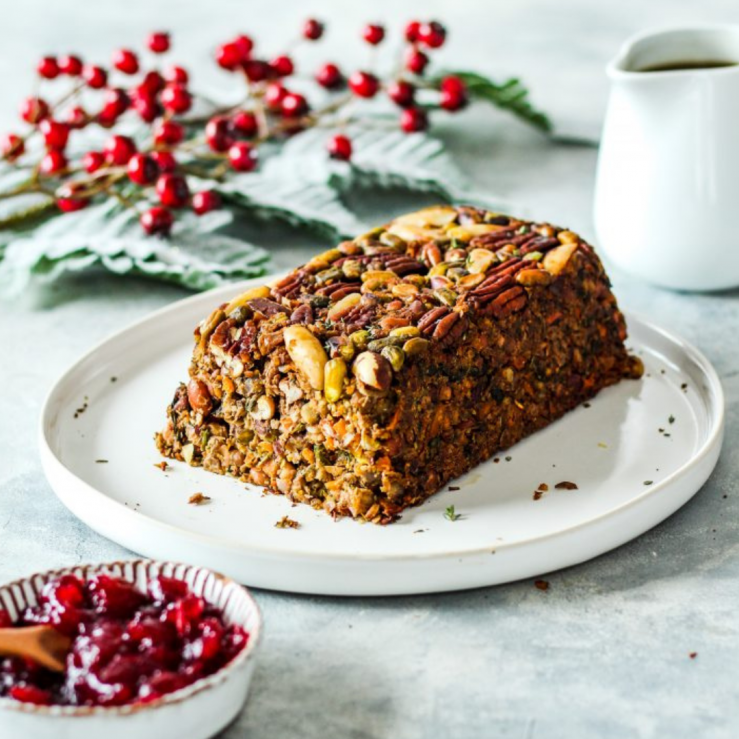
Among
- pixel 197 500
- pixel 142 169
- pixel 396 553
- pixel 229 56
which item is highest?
pixel 229 56

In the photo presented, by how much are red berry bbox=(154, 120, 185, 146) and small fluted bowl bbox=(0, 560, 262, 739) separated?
2.09 metres

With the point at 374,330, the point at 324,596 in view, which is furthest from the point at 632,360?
the point at 324,596

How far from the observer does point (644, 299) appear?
11.5 feet

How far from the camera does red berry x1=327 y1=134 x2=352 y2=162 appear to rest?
3.98m

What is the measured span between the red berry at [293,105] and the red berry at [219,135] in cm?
26

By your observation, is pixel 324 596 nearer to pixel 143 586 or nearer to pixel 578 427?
pixel 143 586

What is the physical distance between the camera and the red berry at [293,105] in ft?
13.6

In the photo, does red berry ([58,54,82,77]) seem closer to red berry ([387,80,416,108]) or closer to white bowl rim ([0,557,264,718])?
red berry ([387,80,416,108])

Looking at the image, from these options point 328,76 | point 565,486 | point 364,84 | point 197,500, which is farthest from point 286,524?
point 328,76

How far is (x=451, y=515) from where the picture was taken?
242cm

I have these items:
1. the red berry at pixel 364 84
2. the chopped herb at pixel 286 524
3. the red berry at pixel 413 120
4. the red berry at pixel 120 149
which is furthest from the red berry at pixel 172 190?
the chopped herb at pixel 286 524

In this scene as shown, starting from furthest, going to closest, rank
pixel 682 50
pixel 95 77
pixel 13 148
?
pixel 95 77, pixel 13 148, pixel 682 50

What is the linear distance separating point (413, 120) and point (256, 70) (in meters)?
0.53

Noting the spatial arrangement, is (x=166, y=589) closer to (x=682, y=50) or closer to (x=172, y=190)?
(x=172, y=190)
